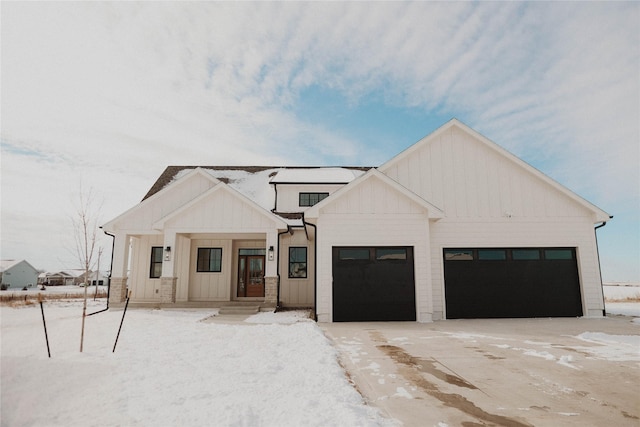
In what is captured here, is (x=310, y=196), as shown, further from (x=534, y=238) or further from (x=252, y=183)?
(x=534, y=238)

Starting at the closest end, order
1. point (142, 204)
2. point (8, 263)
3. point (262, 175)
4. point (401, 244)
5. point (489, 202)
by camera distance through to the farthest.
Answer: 1. point (401, 244)
2. point (489, 202)
3. point (142, 204)
4. point (262, 175)
5. point (8, 263)

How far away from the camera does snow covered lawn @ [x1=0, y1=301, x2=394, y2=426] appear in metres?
3.61

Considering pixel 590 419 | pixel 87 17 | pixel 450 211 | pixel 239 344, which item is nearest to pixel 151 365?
pixel 239 344

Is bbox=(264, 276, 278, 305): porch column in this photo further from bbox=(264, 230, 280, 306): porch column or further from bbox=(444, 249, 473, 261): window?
bbox=(444, 249, 473, 261): window

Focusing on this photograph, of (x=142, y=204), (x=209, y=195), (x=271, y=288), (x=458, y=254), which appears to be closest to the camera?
(x=458, y=254)

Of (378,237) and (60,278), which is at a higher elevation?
(378,237)

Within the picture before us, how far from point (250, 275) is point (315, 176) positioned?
595 centimetres

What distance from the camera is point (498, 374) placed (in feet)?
17.0

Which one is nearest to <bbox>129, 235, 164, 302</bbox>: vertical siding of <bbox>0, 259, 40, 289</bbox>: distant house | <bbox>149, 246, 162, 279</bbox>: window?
<bbox>149, 246, 162, 279</bbox>: window

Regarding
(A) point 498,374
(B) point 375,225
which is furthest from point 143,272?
(A) point 498,374

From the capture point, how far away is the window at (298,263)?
16.0 meters

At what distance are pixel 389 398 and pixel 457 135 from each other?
11421 millimetres

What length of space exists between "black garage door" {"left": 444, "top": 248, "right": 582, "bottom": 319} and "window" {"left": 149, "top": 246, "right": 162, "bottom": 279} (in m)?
12.4

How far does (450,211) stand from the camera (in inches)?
506
